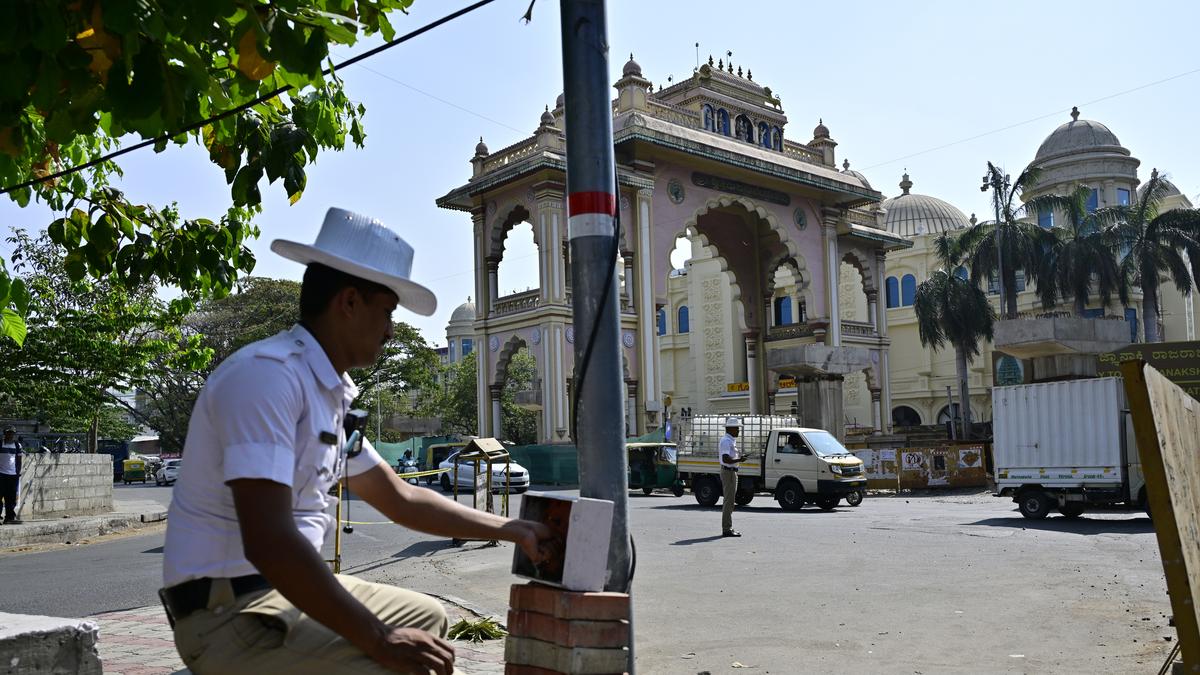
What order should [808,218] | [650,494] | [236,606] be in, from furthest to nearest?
[808,218]
[650,494]
[236,606]

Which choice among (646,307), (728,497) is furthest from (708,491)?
(646,307)

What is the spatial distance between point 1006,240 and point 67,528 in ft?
112

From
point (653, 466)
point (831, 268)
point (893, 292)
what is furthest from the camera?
point (893, 292)

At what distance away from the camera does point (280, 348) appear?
2.30m

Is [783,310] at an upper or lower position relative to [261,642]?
upper

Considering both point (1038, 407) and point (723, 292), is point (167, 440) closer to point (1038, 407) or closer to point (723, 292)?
point (723, 292)

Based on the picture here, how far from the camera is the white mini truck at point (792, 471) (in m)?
22.0

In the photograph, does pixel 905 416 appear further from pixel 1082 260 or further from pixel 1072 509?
pixel 1072 509

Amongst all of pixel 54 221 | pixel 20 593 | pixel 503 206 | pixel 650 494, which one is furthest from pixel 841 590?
pixel 503 206

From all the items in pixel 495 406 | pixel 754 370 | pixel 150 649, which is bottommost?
pixel 150 649

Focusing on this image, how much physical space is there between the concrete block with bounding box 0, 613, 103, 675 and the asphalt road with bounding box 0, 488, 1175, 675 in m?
3.57

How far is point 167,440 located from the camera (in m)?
52.2

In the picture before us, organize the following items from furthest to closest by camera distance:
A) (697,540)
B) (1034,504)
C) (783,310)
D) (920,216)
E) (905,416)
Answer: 1. (920,216)
2. (783,310)
3. (905,416)
4. (1034,504)
5. (697,540)

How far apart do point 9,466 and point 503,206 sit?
22101 mm
